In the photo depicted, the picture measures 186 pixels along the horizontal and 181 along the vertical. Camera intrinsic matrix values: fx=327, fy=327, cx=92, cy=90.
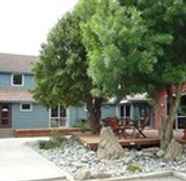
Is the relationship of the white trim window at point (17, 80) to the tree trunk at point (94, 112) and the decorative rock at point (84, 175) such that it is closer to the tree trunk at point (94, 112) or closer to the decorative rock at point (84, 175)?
the tree trunk at point (94, 112)

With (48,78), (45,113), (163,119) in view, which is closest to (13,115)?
(45,113)

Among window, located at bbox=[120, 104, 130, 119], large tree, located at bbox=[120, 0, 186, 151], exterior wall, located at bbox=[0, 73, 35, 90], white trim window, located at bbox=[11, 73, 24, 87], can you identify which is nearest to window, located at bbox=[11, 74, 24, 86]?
white trim window, located at bbox=[11, 73, 24, 87]

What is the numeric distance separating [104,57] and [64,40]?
20.5 feet

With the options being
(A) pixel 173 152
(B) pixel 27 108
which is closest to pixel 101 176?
(A) pixel 173 152

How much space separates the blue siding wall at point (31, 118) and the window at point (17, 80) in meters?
2.51

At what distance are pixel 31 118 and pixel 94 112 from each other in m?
10.5

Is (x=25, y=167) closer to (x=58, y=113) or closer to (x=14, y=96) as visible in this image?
(x=14, y=96)

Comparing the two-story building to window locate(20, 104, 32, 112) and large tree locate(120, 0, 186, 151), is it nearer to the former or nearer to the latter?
window locate(20, 104, 32, 112)

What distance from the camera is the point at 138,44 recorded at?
9.51m

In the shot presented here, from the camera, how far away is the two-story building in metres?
25.8

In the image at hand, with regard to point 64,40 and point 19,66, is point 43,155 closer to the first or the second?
point 64,40

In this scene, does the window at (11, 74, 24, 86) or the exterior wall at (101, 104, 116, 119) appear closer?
the window at (11, 74, 24, 86)

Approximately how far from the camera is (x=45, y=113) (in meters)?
26.9

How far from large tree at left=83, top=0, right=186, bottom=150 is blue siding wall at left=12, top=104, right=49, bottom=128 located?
1619 cm
